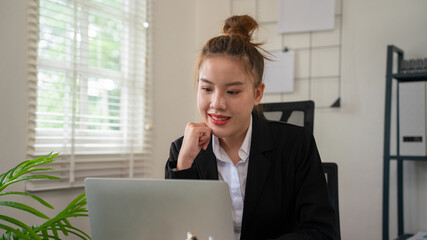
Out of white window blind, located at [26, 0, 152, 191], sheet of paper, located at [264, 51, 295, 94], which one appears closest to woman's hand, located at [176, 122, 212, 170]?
white window blind, located at [26, 0, 152, 191]

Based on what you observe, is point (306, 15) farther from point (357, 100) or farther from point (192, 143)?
point (192, 143)

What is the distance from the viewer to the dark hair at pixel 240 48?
1.30 metres

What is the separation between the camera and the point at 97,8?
2633 millimetres

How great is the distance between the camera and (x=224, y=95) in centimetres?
126

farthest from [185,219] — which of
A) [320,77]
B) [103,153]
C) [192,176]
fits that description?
[320,77]

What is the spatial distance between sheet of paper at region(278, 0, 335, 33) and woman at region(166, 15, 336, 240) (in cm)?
195

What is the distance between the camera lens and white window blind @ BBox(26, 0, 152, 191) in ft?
7.39

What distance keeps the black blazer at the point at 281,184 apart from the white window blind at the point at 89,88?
1185mm

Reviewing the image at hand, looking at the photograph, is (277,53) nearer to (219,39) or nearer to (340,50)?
(340,50)

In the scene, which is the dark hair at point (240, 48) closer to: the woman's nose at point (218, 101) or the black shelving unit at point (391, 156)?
the woman's nose at point (218, 101)

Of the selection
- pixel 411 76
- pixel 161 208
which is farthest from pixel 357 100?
pixel 161 208

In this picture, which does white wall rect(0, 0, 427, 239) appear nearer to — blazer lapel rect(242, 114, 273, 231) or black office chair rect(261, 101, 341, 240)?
black office chair rect(261, 101, 341, 240)

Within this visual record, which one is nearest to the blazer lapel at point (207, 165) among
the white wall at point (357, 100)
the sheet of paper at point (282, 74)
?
the white wall at point (357, 100)

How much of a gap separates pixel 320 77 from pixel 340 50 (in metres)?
0.22
